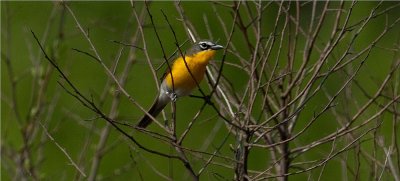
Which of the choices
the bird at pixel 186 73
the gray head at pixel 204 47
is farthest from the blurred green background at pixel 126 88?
the gray head at pixel 204 47

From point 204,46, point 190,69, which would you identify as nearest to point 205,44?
point 204,46

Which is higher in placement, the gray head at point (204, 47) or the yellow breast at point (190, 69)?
the gray head at point (204, 47)

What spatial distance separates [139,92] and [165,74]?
1.99 meters

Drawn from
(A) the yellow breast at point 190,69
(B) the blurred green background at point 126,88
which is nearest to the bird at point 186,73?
(A) the yellow breast at point 190,69

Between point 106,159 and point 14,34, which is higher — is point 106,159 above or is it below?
below

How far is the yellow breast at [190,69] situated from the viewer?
359 cm

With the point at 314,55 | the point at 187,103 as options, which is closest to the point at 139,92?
the point at 187,103

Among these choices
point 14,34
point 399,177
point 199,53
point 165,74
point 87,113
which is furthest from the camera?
point 14,34

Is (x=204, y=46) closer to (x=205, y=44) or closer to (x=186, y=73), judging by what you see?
(x=205, y=44)

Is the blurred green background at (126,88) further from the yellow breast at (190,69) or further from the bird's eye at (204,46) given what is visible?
the bird's eye at (204,46)

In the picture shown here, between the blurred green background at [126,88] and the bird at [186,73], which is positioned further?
the blurred green background at [126,88]

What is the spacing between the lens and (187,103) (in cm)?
616

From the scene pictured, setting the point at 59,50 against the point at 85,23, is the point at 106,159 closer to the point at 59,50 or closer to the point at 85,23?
the point at 85,23

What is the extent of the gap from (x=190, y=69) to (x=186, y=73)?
0.12 metres
